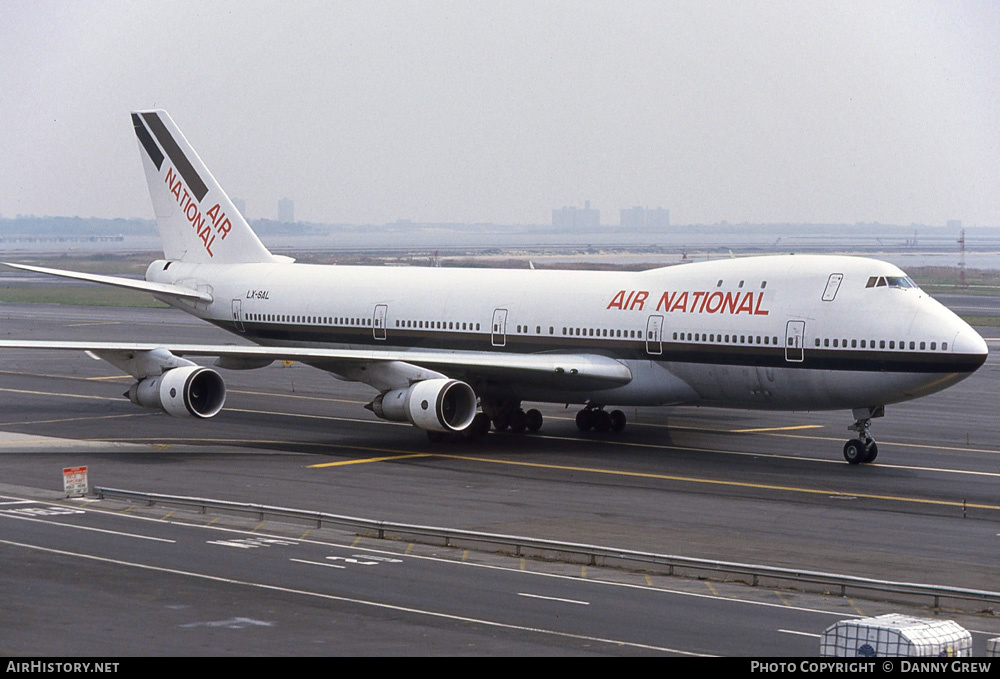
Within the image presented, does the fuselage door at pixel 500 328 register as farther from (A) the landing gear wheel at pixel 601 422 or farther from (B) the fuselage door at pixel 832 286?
(B) the fuselage door at pixel 832 286

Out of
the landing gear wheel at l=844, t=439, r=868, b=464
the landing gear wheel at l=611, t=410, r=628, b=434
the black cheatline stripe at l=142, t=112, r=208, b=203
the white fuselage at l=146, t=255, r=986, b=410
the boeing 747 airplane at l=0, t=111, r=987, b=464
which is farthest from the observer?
the black cheatline stripe at l=142, t=112, r=208, b=203

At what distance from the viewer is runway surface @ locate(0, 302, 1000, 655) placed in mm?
21000

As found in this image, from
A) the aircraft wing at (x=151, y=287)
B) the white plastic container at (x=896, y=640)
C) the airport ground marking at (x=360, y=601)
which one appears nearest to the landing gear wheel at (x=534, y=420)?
the aircraft wing at (x=151, y=287)

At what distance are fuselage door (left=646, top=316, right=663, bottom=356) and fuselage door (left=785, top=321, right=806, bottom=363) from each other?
4.10m

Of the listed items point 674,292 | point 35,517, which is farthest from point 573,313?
point 35,517

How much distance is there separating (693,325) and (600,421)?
22.4ft

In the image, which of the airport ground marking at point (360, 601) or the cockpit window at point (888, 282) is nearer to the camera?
the airport ground marking at point (360, 601)

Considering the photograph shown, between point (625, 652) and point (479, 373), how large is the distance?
77.4 feet

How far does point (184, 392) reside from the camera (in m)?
42.0

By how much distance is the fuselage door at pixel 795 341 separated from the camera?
38.6m

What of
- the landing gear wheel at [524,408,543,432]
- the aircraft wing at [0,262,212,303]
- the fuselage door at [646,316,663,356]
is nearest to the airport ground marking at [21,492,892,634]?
the fuselage door at [646,316,663,356]

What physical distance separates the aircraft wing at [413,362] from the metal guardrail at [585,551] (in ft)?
32.8

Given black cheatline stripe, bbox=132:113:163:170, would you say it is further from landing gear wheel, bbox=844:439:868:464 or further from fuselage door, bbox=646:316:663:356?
landing gear wheel, bbox=844:439:868:464

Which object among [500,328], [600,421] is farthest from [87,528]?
[600,421]
